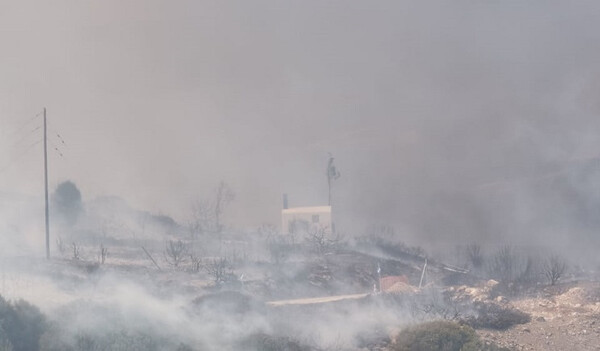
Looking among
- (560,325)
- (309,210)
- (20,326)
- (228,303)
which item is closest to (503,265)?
(309,210)

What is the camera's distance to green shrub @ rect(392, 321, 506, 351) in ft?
100

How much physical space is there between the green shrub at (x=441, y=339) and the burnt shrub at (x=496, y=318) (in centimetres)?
496

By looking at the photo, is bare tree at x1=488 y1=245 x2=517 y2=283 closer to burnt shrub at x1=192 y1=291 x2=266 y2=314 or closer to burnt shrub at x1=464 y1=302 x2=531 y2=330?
burnt shrub at x1=464 y1=302 x2=531 y2=330

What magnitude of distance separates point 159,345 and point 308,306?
11994 millimetres

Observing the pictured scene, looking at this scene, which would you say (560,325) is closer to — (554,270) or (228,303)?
(554,270)

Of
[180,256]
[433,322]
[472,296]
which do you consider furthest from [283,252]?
[433,322]

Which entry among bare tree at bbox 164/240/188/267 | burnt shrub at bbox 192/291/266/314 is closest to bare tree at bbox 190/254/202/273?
bare tree at bbox 164/240/188/267

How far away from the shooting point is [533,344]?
34.5 meters

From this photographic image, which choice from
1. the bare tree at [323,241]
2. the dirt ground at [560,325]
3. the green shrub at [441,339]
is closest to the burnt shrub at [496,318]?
the dirt ground at [560,325]

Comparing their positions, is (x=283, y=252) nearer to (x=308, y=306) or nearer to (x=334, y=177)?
(x=308, y=306)

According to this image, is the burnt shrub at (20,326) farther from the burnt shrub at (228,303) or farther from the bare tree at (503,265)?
the bare tree at (503,265)

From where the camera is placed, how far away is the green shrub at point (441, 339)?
100 ft

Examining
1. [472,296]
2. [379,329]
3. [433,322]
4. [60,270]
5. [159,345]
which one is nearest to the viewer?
[159,345]

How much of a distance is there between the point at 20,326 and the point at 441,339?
14.8 m
